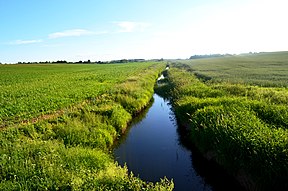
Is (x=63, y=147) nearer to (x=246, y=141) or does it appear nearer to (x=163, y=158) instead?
(x=163, y=158)

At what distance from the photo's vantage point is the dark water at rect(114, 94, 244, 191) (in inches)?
402

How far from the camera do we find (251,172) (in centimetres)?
831

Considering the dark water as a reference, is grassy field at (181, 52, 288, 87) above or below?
above

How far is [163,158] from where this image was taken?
12.5 m

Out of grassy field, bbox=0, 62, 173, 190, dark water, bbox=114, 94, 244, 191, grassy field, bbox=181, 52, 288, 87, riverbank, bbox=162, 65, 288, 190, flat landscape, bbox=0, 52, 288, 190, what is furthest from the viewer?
grassy field, bbox=181, 52, 288, 87

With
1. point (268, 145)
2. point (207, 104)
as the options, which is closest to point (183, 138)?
point (207, 104)

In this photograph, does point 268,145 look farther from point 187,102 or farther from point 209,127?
point 187,102

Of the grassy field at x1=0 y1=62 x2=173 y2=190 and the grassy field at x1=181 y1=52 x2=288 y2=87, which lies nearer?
the grassy field at x1=0 y1=62 x2=173 y2=190

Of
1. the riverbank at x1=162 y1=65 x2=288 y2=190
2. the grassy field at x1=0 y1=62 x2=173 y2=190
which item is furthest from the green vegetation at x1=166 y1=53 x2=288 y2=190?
the grassy field at x1=0 y1=62 x2=173 y2=190

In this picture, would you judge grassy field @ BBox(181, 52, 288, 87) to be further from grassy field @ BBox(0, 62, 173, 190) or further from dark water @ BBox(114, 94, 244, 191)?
grassy field @ BBox(0, 62, 173, 190)

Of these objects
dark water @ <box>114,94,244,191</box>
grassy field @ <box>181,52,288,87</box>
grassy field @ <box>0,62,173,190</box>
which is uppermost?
grassy field @ <box>0,62,173,190</box>

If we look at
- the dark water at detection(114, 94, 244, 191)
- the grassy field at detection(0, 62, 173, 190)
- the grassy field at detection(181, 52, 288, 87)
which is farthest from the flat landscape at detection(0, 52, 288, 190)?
the grassy field at detection(181, 52, 288, 87)

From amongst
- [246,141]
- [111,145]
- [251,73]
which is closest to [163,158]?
[111,145]

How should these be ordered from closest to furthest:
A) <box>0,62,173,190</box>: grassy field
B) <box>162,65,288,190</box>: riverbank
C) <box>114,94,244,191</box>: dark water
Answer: <box>0,62,173,190</box>: grassy field
<box>162,65,288,190</box>: riverbank
<box>114,94,244,191</box>: dark water
